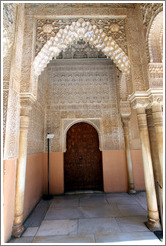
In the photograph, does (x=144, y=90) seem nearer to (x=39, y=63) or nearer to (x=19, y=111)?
(x=39, y=63)

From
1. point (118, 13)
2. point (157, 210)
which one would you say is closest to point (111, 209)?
point (157, 210)

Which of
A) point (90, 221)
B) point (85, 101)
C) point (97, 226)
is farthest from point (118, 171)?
point (85, 101)

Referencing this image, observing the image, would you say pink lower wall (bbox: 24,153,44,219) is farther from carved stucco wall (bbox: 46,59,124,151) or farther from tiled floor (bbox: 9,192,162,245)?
carved stucco wall (bbox: 46,59,124,151)

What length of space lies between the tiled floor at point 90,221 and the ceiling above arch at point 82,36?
3095 millimetres

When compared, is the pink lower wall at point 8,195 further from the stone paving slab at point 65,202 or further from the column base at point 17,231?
the stone paving slab at point 65,202

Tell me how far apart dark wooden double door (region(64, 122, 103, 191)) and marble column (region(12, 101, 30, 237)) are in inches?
102

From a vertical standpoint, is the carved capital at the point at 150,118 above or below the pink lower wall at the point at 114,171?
above

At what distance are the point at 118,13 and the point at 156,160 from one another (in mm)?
3460

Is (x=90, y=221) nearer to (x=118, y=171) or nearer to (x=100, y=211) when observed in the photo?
(x=100, y=211)

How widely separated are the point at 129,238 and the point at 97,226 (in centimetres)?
63

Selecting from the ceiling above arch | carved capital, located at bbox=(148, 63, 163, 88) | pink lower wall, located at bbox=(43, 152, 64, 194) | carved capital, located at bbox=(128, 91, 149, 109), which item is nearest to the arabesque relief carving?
the ceiling above arch

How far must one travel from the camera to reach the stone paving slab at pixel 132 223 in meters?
2.53

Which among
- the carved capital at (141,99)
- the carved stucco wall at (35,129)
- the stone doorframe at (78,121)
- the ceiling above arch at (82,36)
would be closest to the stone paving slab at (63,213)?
the carved stucco wall at (35,129)

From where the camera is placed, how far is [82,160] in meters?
5.19
